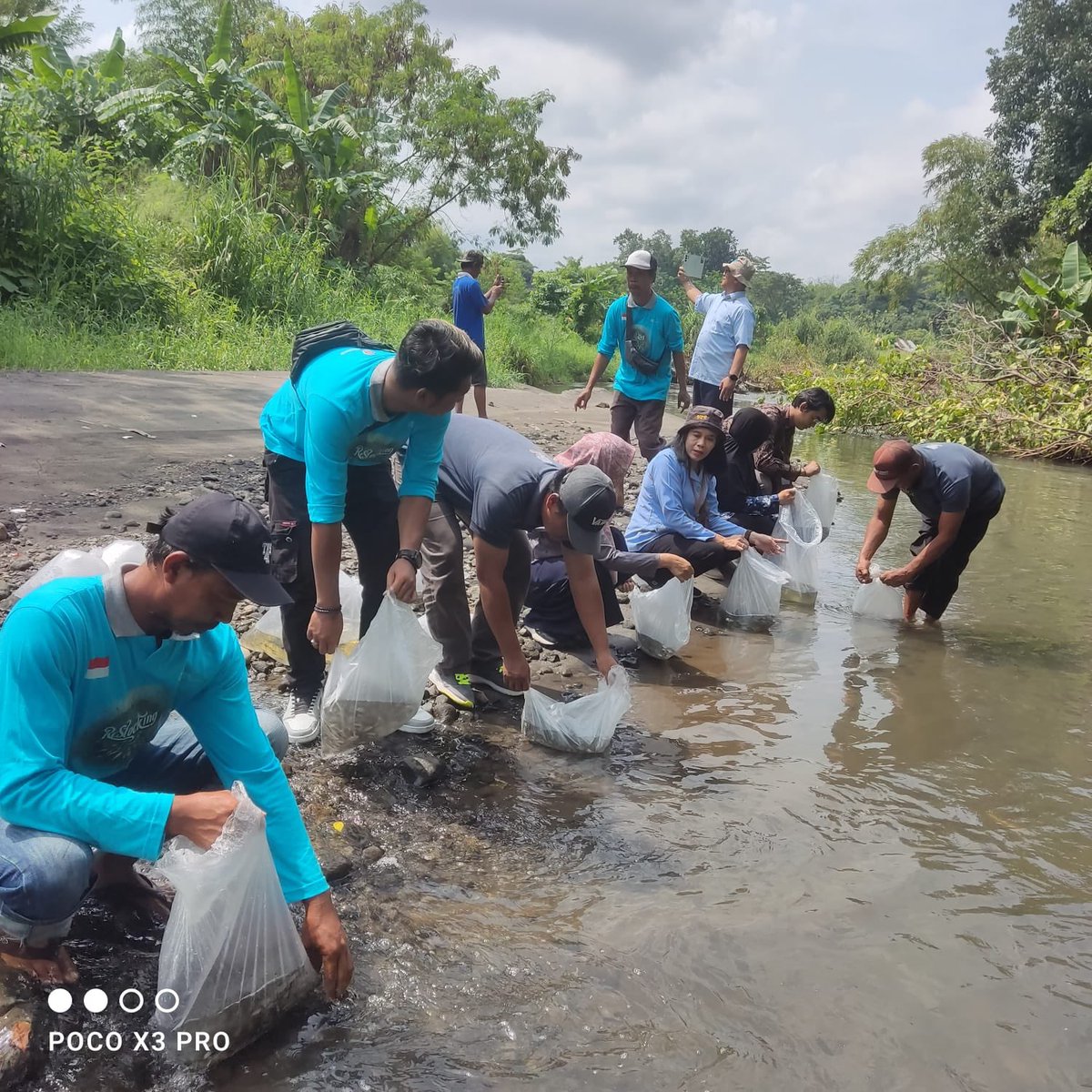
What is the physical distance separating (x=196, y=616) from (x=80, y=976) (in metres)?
0.84

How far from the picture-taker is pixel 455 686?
3729 millimetres

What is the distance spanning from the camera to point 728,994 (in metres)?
2.24

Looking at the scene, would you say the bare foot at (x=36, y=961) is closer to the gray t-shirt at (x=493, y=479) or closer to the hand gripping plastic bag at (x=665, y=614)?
the gray t-shirt at (x=493, y=479)

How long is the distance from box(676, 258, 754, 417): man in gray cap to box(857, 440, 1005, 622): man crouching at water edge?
1997 mm

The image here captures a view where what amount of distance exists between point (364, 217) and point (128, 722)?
16530 mm

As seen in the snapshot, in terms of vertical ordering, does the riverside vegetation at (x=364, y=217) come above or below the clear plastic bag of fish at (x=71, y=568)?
above

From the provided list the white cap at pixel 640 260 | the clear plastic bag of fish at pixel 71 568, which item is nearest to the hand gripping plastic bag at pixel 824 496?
the white cap at pixel 640 260

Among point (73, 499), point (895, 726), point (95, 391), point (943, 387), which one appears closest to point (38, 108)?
point (95, 391)

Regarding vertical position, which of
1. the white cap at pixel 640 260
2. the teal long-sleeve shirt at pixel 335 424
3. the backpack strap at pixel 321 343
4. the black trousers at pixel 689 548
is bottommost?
the black trousers at pixel 689 548

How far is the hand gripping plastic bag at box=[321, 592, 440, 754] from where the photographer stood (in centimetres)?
299

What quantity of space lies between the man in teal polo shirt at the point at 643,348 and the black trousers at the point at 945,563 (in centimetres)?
209

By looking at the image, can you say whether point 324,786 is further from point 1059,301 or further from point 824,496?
point 1059,301

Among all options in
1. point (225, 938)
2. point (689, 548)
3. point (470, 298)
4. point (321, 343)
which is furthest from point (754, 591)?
point (470, 298)

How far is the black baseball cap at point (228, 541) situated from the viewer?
5.66ft
